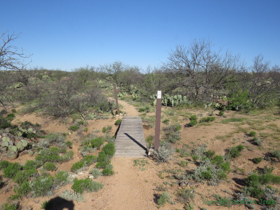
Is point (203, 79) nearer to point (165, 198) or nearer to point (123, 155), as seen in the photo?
point (123, 155)

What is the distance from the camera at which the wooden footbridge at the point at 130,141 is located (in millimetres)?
6250

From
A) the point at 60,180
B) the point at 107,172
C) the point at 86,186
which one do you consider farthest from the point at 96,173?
the point at 60,180

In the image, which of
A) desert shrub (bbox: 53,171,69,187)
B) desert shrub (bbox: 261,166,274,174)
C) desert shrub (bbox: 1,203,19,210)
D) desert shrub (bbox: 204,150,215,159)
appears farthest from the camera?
desert shrub (bbox: 204,150,215,159)

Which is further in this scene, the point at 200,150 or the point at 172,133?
the point at 172,133

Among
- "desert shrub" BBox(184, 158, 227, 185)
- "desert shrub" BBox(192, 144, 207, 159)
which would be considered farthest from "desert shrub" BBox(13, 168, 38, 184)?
"desert shrub" BBox(192, 144, 207, 159)

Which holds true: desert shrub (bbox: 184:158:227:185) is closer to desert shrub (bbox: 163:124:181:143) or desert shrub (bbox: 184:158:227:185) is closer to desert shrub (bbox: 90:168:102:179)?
desert shrub (bbox: 163:124:181:143)

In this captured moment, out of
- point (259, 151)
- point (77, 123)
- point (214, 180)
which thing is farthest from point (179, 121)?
point (77, 123)

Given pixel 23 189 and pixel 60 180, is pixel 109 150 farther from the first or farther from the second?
pixel 23 189

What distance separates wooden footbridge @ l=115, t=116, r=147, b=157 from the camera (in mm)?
6250

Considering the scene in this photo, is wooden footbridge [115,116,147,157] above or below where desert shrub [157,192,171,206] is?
above

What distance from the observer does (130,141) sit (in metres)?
7.25

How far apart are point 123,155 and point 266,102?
503 inches

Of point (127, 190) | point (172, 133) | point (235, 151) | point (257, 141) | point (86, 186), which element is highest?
point (257, 141)

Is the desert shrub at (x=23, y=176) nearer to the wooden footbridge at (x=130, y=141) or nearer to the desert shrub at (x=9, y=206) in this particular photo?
the desert shrub at (x=9, y=206)
